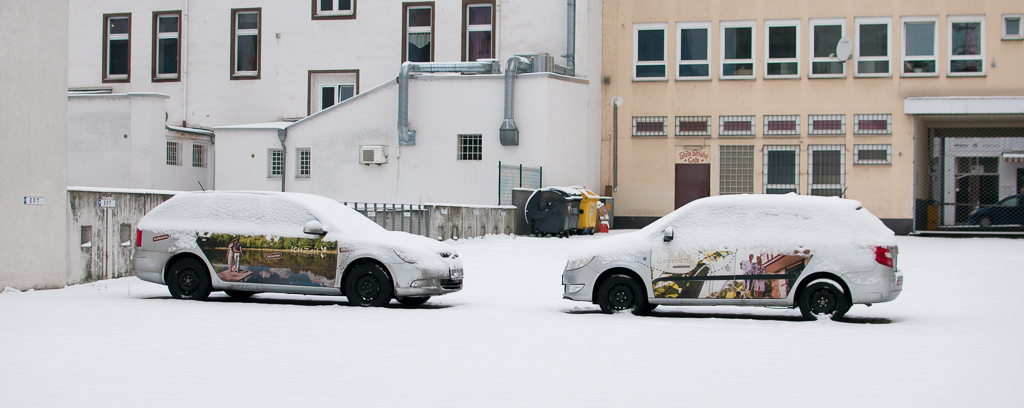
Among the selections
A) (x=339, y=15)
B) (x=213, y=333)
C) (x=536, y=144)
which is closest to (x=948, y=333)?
(x=213, y=333)

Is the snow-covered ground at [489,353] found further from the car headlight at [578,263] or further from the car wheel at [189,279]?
the car headlight at [578,263]

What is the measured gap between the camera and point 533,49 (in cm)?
3344

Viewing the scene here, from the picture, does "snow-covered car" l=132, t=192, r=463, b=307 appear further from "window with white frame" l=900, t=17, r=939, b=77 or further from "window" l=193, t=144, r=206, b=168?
"window with white frame" l=900, t=17, r=939, b=77

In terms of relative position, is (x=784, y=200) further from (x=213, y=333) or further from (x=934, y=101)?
(x=934, y=101)

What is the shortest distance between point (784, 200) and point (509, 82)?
18.7 m

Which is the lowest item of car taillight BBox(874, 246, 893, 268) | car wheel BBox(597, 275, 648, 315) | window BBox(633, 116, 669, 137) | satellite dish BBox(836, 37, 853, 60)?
car wheel BBox(597, 275, 648, 315)

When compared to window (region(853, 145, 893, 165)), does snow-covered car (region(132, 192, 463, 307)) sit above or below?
below

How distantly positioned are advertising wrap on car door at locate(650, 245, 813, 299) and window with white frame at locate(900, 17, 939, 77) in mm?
22779

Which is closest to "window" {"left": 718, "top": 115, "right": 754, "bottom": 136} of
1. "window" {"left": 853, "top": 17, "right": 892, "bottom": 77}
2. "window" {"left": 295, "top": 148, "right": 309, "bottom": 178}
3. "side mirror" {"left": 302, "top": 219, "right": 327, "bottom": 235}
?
"window" {"left": 853, "top": 17, "right": 892, "bottom": 77}

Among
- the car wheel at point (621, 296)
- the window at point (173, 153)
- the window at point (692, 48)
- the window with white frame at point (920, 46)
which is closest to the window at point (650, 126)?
the window at point (692, 48)

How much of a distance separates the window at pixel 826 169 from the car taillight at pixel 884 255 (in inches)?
845

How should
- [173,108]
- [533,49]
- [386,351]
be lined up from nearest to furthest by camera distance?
[386,351], [533,49], [173,108]

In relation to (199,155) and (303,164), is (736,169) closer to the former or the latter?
(303,164)

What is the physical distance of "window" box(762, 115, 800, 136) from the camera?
3177 cm
